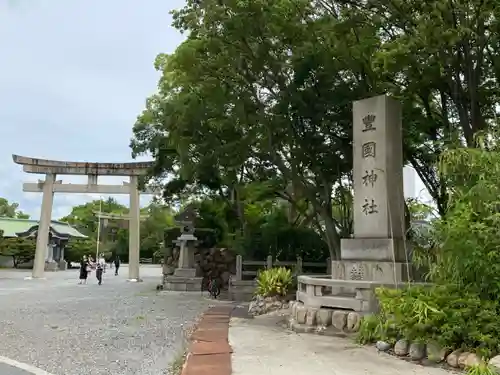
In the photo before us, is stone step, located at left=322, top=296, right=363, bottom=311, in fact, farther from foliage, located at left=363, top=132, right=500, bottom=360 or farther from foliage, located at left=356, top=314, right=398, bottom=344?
foliage, located at left=363, top=132, right=500, bottom=360

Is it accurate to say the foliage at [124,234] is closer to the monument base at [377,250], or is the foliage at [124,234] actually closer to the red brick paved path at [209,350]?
the red brick paved path at [209,350]

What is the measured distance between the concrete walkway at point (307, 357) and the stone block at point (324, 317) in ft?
1.32

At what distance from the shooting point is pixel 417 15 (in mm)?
9727

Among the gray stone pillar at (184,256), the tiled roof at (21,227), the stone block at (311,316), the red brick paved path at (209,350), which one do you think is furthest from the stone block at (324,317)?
the tiled roof at (21,227)

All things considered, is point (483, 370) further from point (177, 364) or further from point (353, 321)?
point (177, 364)

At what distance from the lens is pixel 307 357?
6.63 metres

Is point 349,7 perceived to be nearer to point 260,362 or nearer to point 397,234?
point 397,234

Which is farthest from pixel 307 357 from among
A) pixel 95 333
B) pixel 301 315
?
pixel 95 333

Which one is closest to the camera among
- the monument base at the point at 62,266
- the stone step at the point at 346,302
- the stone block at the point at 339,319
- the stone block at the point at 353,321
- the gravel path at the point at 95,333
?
the gravel path at the point at 95,333

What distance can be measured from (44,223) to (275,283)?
66.7 feet

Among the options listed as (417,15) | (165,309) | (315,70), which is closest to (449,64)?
(417,15)

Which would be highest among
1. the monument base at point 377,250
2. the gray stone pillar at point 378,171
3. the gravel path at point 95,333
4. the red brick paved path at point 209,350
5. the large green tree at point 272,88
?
the large green tree at point 272,88

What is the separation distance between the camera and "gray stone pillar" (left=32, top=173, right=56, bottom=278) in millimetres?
28828

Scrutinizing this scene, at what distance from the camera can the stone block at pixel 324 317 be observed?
8711 millimetres
